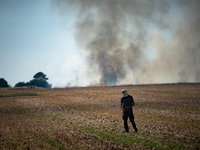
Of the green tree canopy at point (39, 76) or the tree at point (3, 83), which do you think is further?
the green tree canopy at point (39, 76)

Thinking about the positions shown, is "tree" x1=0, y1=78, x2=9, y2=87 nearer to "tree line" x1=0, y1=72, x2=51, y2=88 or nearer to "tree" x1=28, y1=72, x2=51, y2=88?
"tree line" x1=0, y1=72, x2=51, y2=88

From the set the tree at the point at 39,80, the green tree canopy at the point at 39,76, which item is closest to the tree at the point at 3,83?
the tree at the point at 39,80

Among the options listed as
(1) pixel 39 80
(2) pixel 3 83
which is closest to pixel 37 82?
(1) pixel 39 80

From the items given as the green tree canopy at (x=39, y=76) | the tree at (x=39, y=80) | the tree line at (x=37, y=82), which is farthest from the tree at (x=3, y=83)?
the green tree canopy at (x=39, y=76)

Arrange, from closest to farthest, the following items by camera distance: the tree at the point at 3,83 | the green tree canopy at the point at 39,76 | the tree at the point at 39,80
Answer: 1. the tree at the point at 3,83
2. the tree at the point at 39,80
3. the green tree canopy at the point at 39,76

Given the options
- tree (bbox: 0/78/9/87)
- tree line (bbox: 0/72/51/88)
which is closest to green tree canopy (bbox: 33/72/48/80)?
tree line (bbox: 0/72/51/88)

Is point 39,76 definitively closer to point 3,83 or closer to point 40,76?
point 40,76

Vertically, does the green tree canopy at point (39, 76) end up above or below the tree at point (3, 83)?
above

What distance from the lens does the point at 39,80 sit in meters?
99.6

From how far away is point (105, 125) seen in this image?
16031 mm

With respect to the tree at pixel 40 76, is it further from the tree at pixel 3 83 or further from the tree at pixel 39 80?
the tree at pixel 3 83

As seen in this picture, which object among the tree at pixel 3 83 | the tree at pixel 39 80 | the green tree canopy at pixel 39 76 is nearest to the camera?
the tree at pixel 3 83

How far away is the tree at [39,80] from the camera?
98125 millimetres

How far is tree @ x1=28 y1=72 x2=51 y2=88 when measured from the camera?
98125 mm
